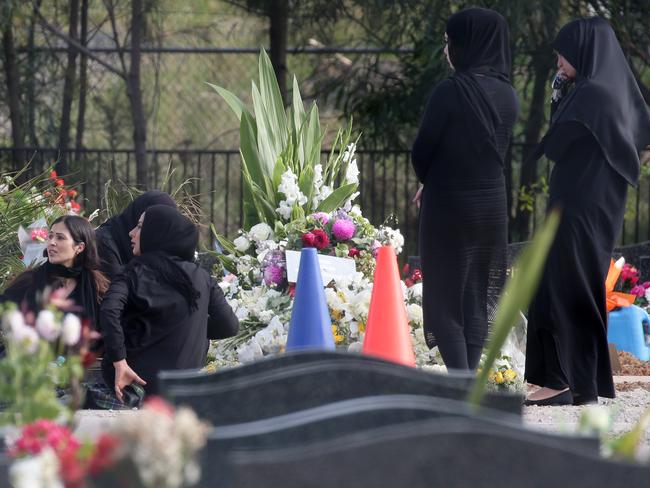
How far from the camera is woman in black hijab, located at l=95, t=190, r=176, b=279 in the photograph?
5590 mm

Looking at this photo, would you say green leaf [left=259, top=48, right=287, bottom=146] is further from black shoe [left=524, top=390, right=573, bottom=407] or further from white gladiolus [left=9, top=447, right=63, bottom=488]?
white gladiolus [left=9, top=447, right=63, bottom=488]

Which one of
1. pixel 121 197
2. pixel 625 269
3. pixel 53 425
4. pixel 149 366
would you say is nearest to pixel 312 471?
pixel 53 425

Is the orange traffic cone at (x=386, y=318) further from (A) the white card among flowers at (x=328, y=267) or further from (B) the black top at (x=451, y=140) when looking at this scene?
(A) the white card among flowers at (x=328, y=267)

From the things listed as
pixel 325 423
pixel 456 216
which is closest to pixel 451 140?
pixel 456 216

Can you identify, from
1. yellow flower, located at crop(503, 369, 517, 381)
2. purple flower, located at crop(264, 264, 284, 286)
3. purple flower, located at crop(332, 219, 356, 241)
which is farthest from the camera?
purple flower, located at crop(332, 219, 356, 241)

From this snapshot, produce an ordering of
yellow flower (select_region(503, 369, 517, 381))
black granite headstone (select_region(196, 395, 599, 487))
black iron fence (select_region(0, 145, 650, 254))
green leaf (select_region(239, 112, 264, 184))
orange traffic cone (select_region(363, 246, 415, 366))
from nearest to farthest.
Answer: black granite headstone (select_region(196, 395, 599, 487))
orange traffic cone (select_region(363, 246, 415, 366))
yellow flower (select_region(503, 369, 517, 381))
green leaf (select_region(239, 112, 264, 184))
black iron fence (select_region(0, 145, 650, 254))

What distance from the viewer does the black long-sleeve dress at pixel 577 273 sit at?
5.02m

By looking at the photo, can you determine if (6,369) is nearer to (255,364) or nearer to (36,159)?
(255,364)

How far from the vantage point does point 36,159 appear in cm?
1078

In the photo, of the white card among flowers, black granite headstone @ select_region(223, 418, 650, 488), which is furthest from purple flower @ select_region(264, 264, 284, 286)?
black granite headstone @ select_region(223, 418, 650, 488)

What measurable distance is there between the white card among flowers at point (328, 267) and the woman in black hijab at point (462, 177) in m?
1.01

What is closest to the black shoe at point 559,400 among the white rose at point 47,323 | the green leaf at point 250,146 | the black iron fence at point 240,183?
the green leaf at point 250,146

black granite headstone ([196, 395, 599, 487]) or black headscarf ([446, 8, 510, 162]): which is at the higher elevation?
black headscarf ([446, 8, 510, 162])

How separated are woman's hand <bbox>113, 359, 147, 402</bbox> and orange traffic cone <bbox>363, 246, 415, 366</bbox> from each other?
91 cm
